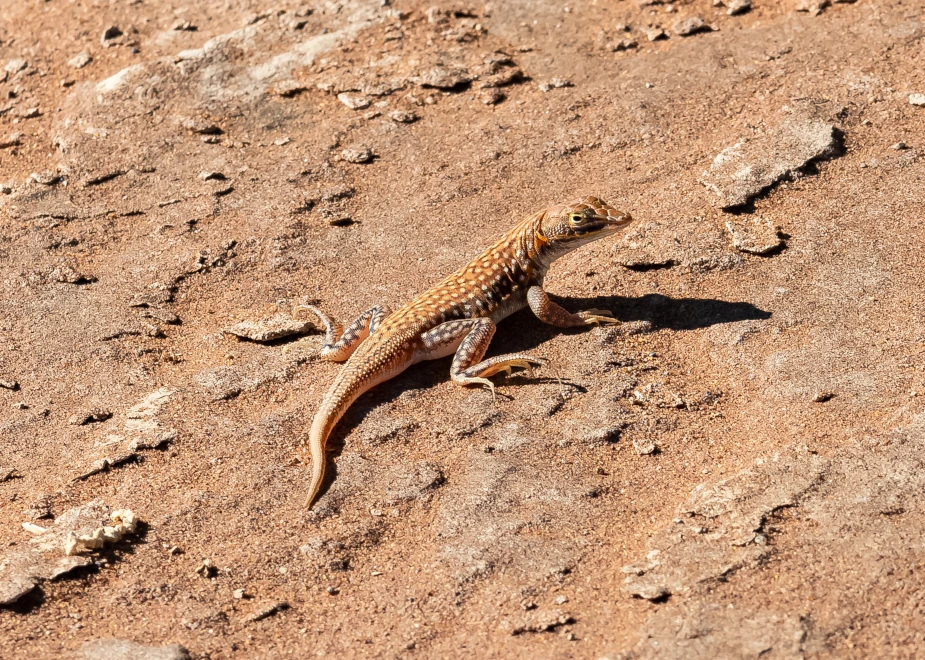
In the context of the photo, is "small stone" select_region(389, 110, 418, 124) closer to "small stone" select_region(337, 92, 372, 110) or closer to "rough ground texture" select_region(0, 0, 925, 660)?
"rough ground texture" select_region(0, 0, 925, 660)

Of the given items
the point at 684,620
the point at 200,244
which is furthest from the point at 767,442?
the point at 200,244

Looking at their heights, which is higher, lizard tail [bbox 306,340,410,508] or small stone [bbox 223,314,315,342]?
small stone [bbox 223,314,315,342]

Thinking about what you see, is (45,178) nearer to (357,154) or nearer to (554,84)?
(357,154)

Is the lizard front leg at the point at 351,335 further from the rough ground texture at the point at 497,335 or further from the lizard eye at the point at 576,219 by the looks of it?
the lizard eye at the point at 576,219

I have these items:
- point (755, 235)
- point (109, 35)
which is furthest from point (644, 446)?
point (109, 35)

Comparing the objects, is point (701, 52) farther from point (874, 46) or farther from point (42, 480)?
point (42, 480)

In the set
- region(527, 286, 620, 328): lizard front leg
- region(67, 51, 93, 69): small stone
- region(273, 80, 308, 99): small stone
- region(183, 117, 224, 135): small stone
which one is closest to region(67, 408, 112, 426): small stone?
region(527, 286, 620, 328): lizard front leg

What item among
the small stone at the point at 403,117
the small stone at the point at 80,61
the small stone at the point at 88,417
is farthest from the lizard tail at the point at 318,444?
the small stone at the point at 80,61
